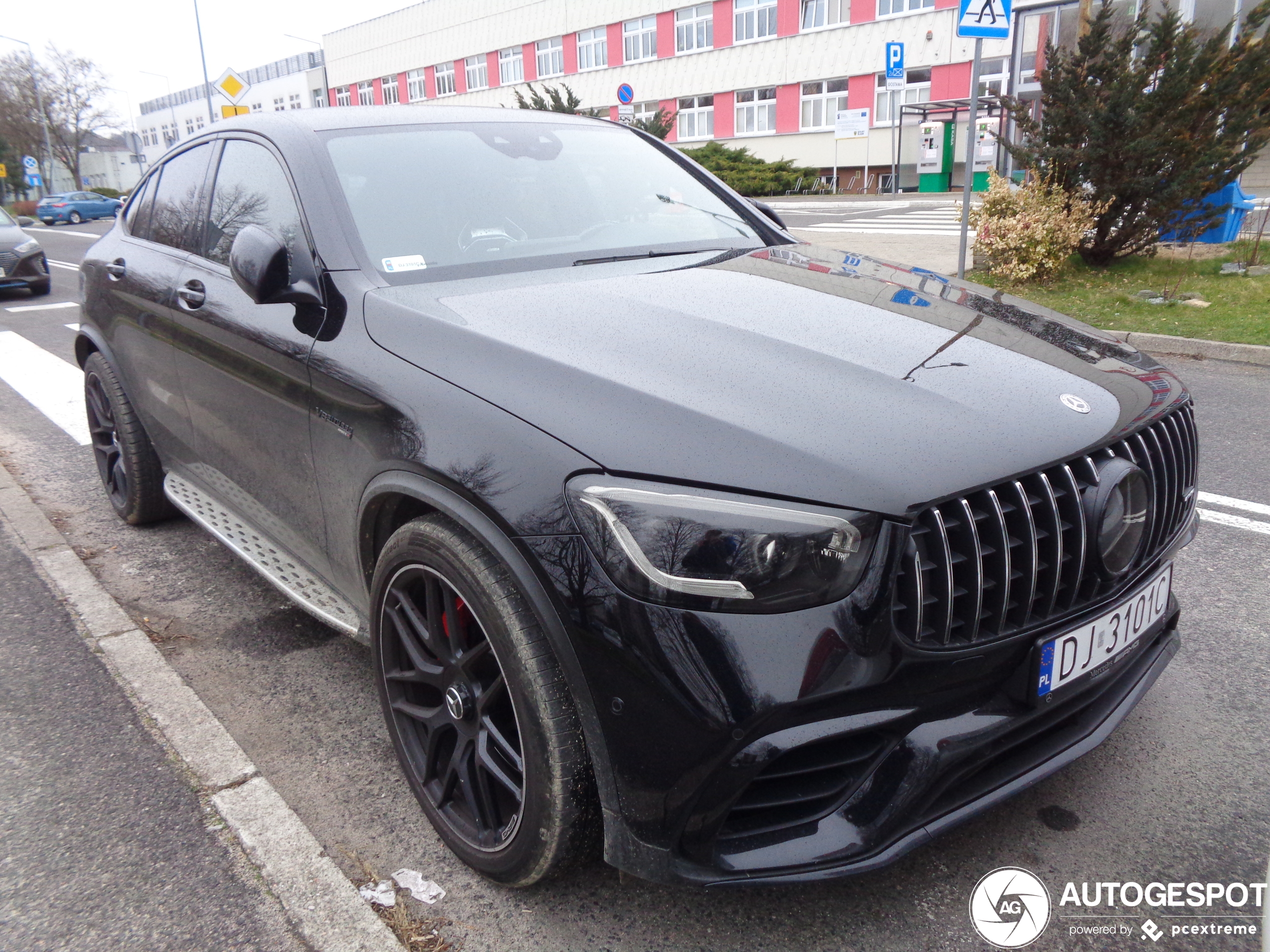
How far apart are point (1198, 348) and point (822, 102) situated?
31.4m

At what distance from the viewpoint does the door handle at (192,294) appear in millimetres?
3059

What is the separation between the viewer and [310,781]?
7.96 ft

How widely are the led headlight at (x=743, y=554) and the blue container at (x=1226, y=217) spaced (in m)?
10.3

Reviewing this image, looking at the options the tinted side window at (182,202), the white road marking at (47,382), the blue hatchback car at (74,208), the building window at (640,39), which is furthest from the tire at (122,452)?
the blue hatchback car at (74,208)

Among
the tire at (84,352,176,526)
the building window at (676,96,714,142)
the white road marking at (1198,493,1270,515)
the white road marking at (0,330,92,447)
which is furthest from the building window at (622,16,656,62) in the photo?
the white road marking at (1198,493,1270,515)

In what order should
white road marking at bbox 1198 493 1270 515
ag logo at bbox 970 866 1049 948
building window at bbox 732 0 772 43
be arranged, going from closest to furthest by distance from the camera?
1. ag logo at bbox 970 866 1049 948
2. white road marking at bbox 1198 493 1270 515
3. building window at bbox 732 0 772 43

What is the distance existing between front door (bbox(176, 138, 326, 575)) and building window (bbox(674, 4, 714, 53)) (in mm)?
39434

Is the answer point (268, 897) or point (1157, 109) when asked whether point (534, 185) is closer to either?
point (268, 897)

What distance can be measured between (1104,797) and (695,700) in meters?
1.29

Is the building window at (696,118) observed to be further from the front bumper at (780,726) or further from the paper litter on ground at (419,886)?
the front bumper at (780,726)

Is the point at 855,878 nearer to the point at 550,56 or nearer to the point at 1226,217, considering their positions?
the point at 1226,217

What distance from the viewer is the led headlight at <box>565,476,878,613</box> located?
4.99 feet

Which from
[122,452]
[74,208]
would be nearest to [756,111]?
[74,208]

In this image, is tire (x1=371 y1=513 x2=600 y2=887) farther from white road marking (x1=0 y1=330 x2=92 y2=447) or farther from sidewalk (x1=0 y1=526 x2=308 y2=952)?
white road marking (x1=0 y1=330 x2=92 y2=447)
